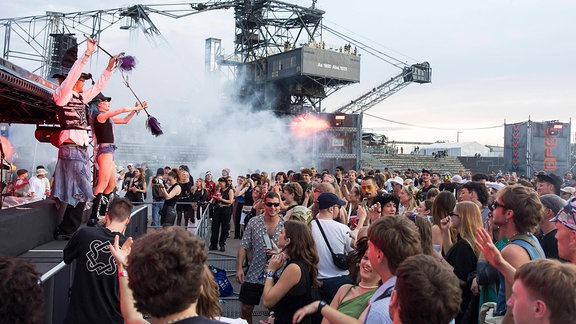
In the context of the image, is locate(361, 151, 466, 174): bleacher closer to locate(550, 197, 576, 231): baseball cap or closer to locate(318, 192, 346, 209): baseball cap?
locate(318, 192, 346, 209): baseball cap

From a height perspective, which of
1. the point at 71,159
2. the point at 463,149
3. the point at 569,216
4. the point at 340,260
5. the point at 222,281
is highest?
the point at 463,149

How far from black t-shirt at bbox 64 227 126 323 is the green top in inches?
74.0

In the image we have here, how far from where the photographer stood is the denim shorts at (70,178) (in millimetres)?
6297

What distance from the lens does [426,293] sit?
2096 mm

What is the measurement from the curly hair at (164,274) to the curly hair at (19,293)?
1.18 feet

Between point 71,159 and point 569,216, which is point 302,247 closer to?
point 569,216

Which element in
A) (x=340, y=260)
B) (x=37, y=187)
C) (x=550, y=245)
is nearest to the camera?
(x=550, y=245)

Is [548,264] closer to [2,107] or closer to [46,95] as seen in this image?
[46,95]

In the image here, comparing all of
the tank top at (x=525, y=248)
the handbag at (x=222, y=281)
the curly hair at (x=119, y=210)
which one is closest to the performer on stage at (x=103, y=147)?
the handbag at (x=222, y=281)

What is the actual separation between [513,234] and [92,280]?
3276 millimetres

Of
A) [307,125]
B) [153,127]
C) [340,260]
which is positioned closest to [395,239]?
[340,260]

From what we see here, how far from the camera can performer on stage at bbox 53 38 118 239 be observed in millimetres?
6285

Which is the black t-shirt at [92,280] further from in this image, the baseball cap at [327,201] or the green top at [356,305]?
the baseball cap at [327,201]

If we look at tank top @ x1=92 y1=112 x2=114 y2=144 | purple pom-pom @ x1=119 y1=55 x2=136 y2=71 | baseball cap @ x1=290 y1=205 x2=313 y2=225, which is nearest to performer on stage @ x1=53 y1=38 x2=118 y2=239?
tank top @ x1=92 y1=112 x2=114 y2=144
